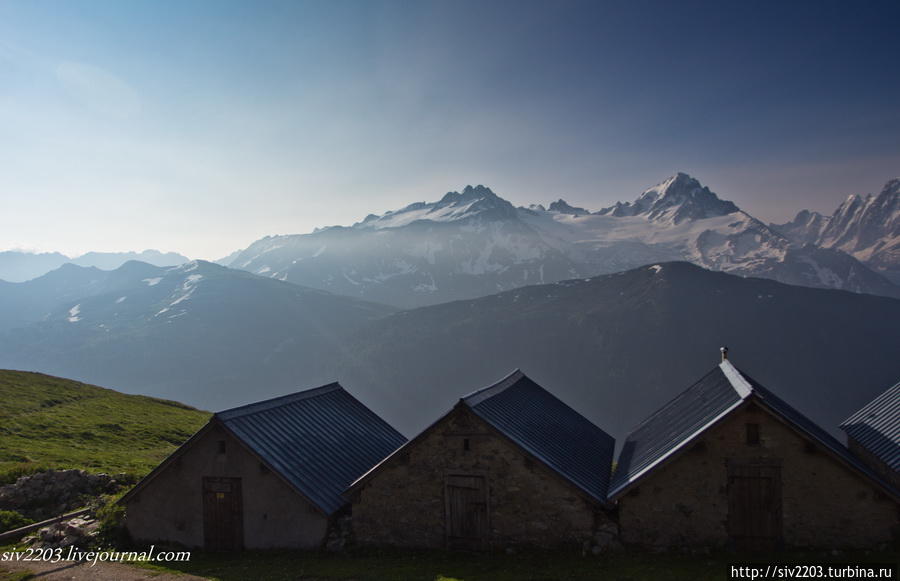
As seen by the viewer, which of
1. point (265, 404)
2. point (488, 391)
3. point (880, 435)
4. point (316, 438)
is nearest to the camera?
point (880, 435)

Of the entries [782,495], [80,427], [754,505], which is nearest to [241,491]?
[754,505]

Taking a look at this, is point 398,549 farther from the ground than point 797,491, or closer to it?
closer to it

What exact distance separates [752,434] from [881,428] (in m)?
8.78

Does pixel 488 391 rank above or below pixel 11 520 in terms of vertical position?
above

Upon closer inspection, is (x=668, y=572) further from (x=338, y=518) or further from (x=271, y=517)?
(x=271, y=517)

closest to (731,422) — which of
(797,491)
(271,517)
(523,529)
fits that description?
(797,491)

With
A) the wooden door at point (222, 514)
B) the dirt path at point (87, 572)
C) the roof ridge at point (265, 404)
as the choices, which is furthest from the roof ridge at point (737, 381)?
the dirt path at point (87, 572)

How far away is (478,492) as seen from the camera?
21.9 metres

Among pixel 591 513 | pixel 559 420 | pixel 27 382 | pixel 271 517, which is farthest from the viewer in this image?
pixel 27 382

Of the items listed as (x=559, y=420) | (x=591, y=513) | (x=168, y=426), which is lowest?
(x=168, y=426)

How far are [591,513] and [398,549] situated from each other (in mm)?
7885

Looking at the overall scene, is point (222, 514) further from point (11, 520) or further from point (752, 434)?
point (752, 434)

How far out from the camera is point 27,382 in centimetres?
7112

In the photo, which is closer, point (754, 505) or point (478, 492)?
point (754, 505)
